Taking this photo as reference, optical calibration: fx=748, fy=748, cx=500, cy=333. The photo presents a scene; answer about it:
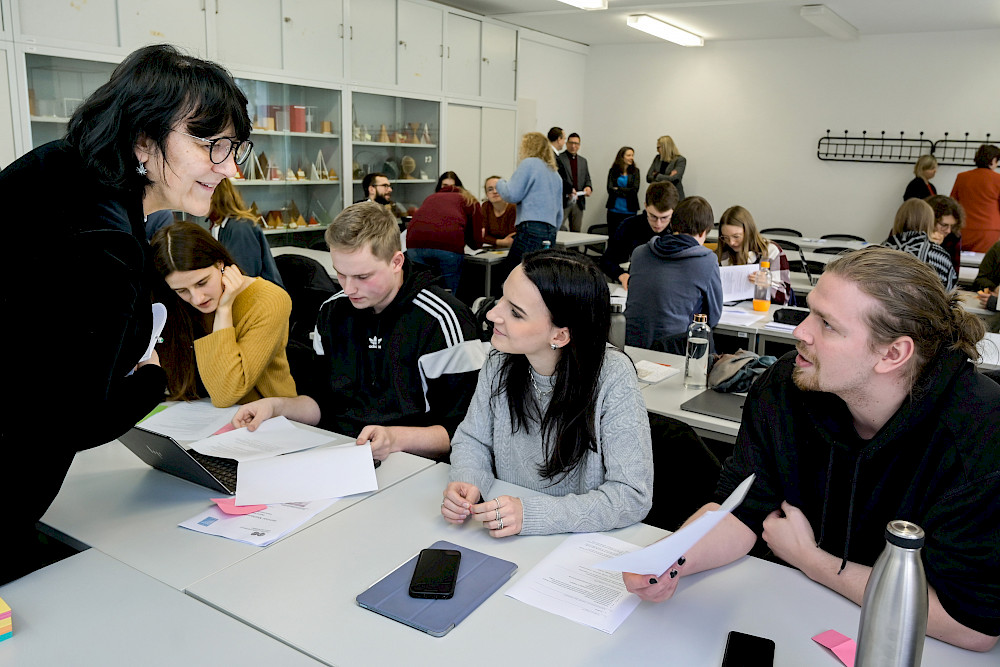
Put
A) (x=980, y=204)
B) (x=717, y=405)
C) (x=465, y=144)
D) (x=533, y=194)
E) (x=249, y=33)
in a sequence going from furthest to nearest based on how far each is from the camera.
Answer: (x=465, y=144)
(x=980, y=204)
(x=533, y=194)
(x=249, y=33)
(x=717, y=405)

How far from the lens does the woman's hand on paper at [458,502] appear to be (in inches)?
61.4

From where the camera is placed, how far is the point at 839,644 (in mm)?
1191

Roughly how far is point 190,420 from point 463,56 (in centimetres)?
612

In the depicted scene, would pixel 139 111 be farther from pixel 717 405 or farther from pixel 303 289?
pixel 303 289

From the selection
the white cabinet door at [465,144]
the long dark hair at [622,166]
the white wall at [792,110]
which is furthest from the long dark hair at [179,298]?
the white wall at [792,110]

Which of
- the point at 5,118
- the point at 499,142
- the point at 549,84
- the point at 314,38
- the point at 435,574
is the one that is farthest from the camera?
the point at 549,84

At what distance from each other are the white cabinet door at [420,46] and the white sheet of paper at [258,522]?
226 inches

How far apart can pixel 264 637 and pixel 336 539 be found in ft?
1.08

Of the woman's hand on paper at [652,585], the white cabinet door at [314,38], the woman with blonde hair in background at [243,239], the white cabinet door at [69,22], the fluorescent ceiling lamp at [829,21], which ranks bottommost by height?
the woman's hand on paper at [652,585]

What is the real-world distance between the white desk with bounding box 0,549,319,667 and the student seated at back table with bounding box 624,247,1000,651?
2.19ft

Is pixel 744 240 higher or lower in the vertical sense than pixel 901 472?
higher

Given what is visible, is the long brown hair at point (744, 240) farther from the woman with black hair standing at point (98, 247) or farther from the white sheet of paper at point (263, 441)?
the woman with black hair standing at point (98, 247)

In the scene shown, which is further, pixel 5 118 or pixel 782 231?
pixel 782 231

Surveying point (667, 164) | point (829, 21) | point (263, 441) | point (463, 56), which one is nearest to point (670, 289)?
point (263, 441)
